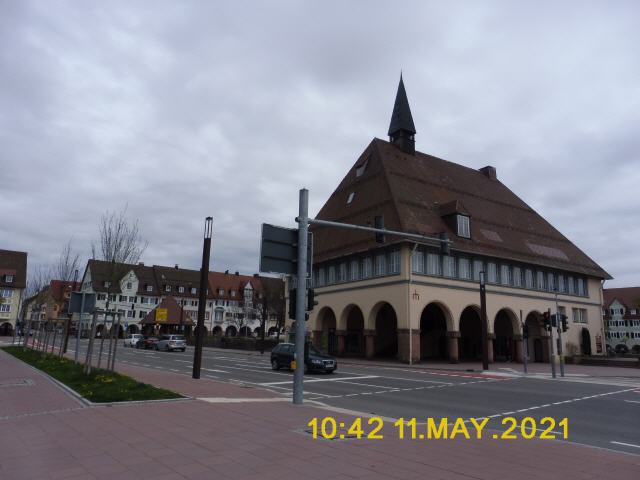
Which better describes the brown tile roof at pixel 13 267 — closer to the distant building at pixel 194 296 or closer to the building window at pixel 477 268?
the distant building at pixel 194 296

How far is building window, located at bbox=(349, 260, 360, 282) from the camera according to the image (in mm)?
40750

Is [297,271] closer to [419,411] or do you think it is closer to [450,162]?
[419,411]

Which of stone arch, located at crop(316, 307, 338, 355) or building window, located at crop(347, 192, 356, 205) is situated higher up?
building window, located at crop(347, 192, 356, 205)

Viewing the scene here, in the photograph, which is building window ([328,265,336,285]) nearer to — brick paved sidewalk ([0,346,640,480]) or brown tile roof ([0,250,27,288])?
brick paved sidewalk ([0,346,640,480])

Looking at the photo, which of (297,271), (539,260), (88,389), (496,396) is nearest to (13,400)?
(88,389)

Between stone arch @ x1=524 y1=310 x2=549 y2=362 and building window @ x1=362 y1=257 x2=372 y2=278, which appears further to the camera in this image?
stone arch @ x1=524 y1=310 x2=549 y2=362

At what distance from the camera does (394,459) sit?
7.22 meters

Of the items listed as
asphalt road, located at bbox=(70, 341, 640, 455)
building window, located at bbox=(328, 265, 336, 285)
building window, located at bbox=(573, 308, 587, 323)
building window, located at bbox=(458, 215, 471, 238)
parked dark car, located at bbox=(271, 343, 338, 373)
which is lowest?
asphalt road, located at bbox=(70, 341, 640, 455)

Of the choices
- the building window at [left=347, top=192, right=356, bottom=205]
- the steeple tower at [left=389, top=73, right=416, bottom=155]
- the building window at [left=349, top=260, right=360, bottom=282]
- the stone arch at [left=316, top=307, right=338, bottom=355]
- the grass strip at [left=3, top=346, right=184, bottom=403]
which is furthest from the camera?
the steeple tower at [left=389, top=73, right=416, bottom=155]

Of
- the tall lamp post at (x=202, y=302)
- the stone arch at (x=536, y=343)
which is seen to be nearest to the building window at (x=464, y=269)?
the stone arch at (x=536, y=343)

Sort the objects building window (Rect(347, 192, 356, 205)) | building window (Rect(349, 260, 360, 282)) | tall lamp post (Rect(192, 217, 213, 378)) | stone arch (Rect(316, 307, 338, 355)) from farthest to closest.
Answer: stone arch (Rect(316, 307, 338, 355)) → building window (Rect(347, 192, 356, 205)) → building window (Rect(349, 260, 360, 282)) → tall lamp post (Rect(192, 217, 213, 378))

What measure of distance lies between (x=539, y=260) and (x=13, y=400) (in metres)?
41.8

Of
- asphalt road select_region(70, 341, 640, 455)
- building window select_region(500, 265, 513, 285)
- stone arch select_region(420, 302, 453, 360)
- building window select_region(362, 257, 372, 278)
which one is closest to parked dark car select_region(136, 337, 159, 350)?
building window select_region(362, 257, 372, 278)

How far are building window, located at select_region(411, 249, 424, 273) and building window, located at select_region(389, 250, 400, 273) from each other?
104cm
